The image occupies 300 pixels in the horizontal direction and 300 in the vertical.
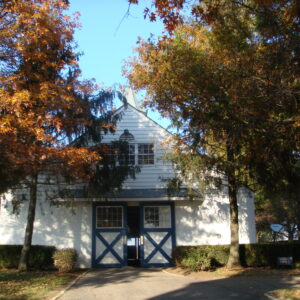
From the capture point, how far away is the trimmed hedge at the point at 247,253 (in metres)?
15.3

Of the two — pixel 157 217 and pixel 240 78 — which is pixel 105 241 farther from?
pixel 240 78

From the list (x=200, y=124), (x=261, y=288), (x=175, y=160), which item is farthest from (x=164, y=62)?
(x=261, y=288)

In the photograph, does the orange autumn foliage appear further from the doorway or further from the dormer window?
the doorway

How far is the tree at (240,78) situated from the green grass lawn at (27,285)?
243 inches

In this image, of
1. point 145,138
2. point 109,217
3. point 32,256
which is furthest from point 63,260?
point 145,138

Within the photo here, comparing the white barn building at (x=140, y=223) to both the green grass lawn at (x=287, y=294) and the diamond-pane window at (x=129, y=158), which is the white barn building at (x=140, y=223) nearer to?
the diamond-pane window at (x=129, y=158)

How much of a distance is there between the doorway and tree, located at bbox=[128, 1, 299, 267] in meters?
9.85

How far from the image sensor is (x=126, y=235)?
17297 millimetres

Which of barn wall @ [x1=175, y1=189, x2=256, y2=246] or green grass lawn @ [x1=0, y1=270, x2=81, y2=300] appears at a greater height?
barn wall @ [x1=175, y1=189, x2=256, y2=246]

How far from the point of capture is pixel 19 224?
677 inches

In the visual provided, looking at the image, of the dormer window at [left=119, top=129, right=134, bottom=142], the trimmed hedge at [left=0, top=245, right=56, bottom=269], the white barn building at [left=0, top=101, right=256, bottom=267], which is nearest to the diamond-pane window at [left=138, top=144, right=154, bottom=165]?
the dormer window at [left=119, top=129, right=134, bottom=142]

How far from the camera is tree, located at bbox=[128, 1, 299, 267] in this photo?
876 cm

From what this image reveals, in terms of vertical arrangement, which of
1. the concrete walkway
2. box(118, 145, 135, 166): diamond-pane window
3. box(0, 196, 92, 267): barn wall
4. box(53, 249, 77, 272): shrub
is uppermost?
box(118, 145, 135, 166): diamond-pane window

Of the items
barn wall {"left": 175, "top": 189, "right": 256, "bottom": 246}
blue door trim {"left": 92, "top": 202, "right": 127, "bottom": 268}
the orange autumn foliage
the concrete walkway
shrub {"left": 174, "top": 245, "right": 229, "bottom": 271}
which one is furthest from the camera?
barn wall {"left": 175, "top": 189, "right": 256, "bottom": 246}
